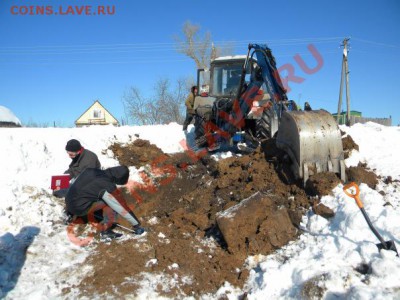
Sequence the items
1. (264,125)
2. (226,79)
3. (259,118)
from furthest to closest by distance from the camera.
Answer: (226,79), (259,118), (264,125)

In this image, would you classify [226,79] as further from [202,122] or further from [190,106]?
[190,106]

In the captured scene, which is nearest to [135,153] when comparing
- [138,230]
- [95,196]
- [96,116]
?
[95,196]

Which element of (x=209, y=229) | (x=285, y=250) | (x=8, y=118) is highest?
(x=285, y=250)

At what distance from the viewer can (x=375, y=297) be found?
2984mm

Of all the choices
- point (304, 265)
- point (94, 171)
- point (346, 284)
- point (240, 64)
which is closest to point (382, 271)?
point (346, 284)

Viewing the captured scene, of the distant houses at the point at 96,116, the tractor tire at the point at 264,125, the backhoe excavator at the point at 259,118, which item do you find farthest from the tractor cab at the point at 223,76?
the distant houses at the point at 96,116

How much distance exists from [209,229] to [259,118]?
4083 millimetres

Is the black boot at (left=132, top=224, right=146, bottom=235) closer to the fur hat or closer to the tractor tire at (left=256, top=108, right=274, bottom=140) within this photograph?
the fur hat

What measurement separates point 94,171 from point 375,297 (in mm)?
4018

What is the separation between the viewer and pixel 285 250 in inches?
170

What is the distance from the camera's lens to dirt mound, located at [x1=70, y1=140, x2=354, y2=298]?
13.2 feet

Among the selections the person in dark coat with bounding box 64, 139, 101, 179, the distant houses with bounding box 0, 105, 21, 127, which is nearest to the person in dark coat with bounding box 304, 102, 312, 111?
the person in dark coat with bounding box 64, 139, 101, 179

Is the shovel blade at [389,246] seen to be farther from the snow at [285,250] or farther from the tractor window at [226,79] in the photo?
the tractor window at [226,79]

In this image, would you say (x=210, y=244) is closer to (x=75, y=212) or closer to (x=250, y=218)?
(x=250, y=218)
